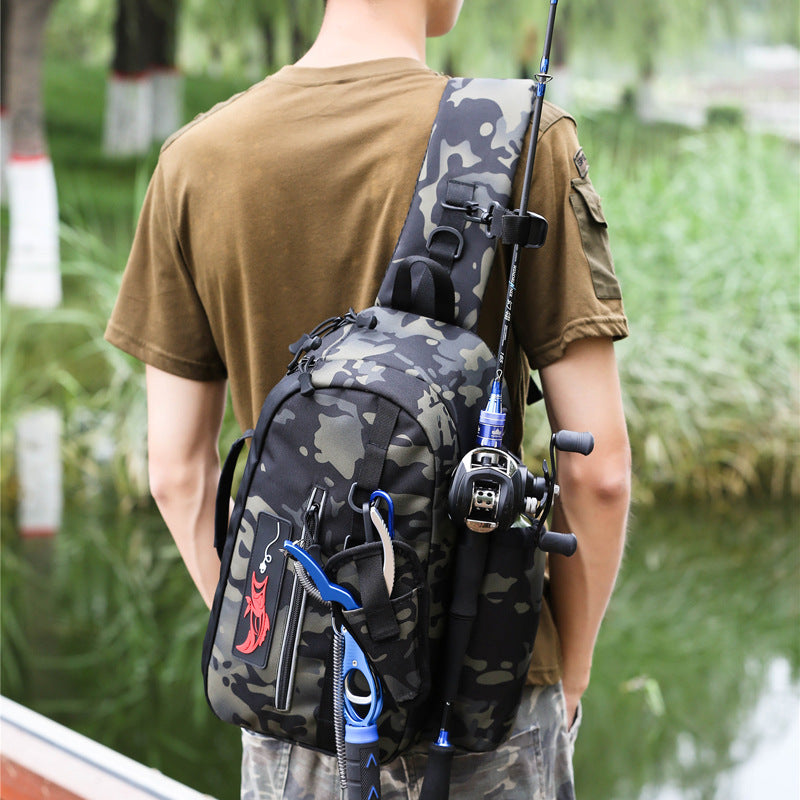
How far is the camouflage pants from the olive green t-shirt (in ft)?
0.17

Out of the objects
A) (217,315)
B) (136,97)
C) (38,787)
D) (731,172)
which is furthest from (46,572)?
(731,172)

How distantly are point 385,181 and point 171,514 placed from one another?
43cm

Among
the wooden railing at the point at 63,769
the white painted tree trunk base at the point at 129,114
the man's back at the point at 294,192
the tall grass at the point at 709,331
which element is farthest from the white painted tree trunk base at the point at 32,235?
the man's back at the point at 294,192

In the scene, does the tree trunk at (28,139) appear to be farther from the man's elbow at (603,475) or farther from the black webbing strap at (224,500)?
the man's elbow at (603,475)

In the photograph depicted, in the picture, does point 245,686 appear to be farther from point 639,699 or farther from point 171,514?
point 639,699

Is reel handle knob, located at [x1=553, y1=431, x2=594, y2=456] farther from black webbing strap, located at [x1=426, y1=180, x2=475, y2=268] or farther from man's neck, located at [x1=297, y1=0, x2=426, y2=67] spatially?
man's neck, located at [x1=297, y1=0, x2=426, y2=67]

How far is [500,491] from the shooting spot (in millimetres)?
770

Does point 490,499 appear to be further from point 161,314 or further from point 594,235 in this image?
point 161,314

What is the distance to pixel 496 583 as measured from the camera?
837 mm

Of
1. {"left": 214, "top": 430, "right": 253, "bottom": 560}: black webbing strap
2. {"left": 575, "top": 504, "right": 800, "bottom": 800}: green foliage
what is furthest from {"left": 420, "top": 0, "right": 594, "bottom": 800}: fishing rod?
{"left": 575, "top": 504, "right": 800, "bottom": 800}: green foliage

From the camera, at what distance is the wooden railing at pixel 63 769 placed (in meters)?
1.34

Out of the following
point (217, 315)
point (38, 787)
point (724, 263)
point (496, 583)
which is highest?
point (217, 315)

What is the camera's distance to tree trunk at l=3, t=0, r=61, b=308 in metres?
4.76

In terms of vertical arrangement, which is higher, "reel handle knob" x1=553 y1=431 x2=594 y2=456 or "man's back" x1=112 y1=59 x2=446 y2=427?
"man's back" x1=112 y1=59 x2=446 y2=427
